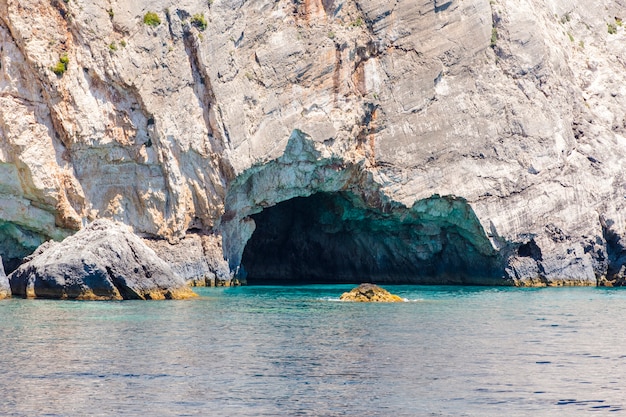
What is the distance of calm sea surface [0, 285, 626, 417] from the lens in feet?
51.5

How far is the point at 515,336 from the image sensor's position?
24.7 metres

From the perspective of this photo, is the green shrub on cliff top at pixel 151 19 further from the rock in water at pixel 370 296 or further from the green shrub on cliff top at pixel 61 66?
the rock in water at pixel 370 296

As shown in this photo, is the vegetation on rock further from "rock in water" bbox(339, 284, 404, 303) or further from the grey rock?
"rock in water" bbox(339, 284, 404, 303)

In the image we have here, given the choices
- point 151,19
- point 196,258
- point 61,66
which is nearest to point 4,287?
point 61,66

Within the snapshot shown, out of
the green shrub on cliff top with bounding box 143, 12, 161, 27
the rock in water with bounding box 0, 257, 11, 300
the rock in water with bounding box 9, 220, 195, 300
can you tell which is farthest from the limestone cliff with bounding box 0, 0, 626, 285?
the rock in water with bounding box 9, 220, 195, 300

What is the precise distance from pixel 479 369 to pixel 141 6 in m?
27.9

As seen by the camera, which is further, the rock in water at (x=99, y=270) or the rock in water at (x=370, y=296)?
the rock in water at (x=370, y=296)

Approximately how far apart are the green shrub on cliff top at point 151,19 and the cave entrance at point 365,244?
11.8 metres

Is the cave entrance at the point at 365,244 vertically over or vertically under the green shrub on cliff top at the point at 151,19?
under

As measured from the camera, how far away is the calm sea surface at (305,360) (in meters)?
15.7

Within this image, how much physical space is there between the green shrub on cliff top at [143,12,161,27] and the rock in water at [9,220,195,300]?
445 inches

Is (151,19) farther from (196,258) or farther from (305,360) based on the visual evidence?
(305,360)

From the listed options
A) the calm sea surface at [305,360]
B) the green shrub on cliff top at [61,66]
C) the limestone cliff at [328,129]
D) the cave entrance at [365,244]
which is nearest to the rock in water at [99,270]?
the calm sea surface at [305,360]

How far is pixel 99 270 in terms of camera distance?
32.9m
